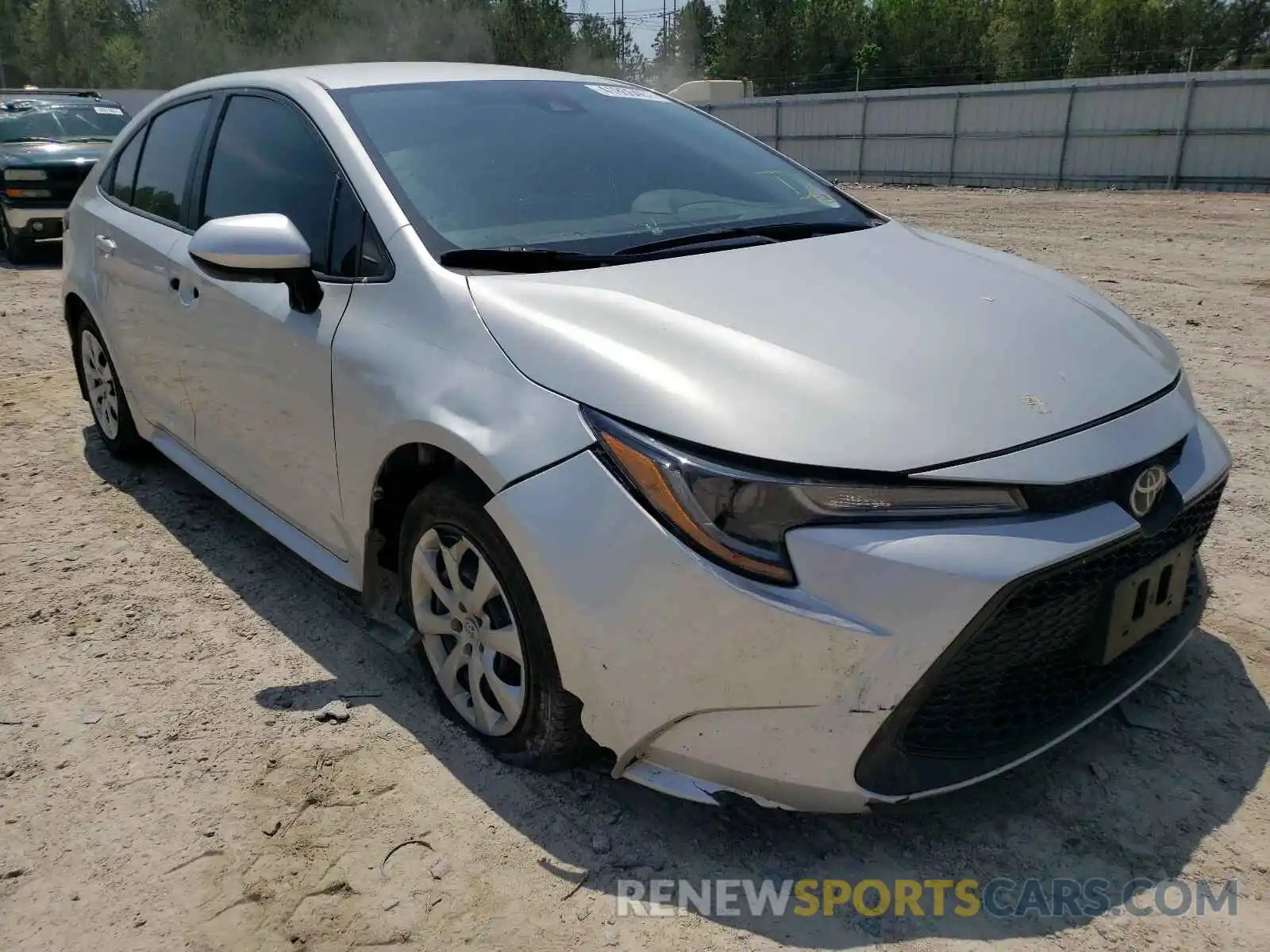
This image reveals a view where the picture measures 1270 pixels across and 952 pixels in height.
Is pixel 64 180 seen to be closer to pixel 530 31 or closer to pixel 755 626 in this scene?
pixel 755 626

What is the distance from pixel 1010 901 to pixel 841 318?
4.09 ft

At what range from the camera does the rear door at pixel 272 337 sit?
107 inches

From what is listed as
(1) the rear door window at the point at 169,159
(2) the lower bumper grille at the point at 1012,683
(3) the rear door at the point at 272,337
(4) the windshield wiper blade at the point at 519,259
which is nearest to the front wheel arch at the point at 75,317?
(1) the rear door window at the point at 169,159

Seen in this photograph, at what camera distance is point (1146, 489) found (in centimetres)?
205

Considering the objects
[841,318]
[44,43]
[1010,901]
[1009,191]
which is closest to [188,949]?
[1010,901]

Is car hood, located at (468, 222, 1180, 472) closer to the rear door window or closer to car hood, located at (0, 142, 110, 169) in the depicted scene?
the rear door window

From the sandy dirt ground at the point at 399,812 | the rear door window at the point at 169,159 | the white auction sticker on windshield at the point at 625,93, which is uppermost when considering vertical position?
the white auction sticker on windshield at the point at 625,93

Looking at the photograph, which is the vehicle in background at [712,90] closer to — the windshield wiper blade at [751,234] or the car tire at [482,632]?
the windshield wiper blade at [751,234]

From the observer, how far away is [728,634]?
6.07ft

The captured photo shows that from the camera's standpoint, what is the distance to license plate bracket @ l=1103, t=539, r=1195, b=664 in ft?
6.72

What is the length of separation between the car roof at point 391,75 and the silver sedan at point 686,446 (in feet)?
0.11

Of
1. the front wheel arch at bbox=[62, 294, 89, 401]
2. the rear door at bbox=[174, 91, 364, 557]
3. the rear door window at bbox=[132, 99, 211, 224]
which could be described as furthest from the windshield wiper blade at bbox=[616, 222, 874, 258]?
the front wheel arch at bbox=[62, 294, 89, 401]

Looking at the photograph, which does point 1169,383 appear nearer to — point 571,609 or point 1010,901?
point 1010,901

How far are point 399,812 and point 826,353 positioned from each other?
141cm
